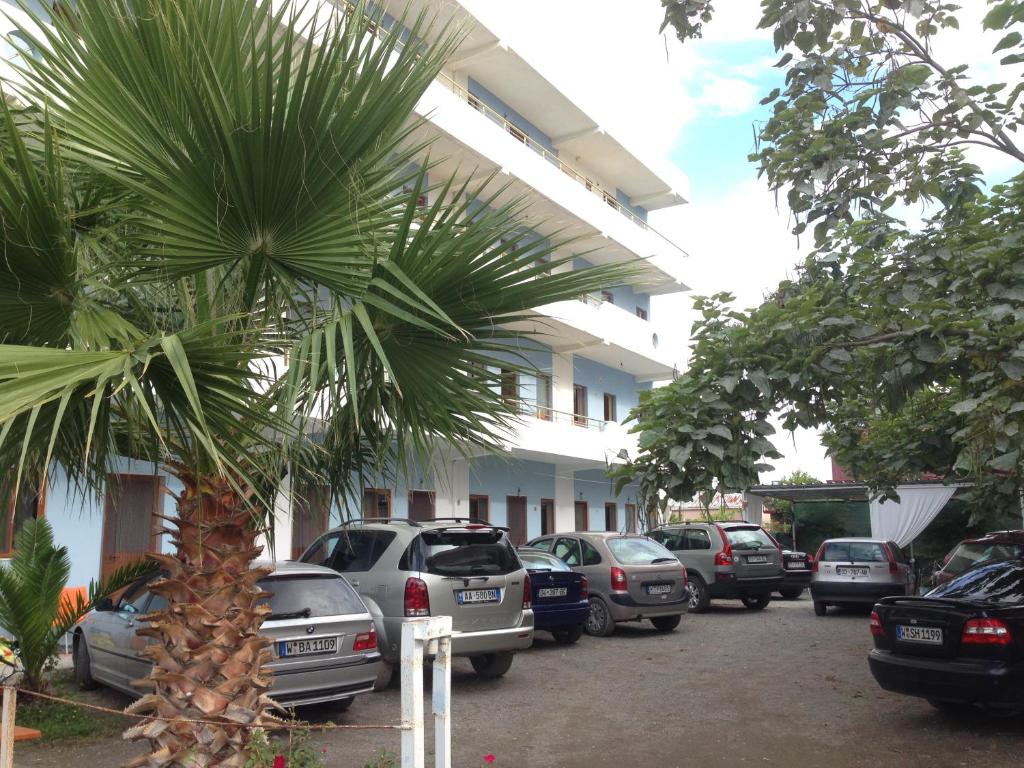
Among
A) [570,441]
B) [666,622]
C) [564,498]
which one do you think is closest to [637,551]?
[666,622]

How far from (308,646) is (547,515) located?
18385mm

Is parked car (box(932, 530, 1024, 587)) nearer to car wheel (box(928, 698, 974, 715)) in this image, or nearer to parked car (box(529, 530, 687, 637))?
parked car (box(529, 530, 687, 637))

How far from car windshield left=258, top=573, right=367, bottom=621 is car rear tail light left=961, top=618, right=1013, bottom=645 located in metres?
5.08

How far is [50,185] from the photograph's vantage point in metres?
3.71

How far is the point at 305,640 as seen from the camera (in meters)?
7.44

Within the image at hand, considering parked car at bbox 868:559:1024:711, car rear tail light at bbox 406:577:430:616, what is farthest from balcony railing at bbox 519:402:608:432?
parked car at bbox 868:559:1024:711

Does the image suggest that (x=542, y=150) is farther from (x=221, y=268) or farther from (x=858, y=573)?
(x=221, y=268)

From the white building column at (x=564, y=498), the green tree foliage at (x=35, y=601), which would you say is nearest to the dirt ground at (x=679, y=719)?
the green tree foliage at (x=35, y=601)

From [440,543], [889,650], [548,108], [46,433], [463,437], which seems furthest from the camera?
[548,108]

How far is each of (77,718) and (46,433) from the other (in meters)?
5.09

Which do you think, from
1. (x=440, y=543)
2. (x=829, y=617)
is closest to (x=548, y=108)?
(x=829, y=617)

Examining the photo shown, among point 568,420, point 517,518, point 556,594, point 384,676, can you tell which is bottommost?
point 384,676

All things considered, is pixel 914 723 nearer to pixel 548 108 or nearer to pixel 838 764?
pixel 838 764

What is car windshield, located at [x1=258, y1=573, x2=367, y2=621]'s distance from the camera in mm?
7527
